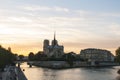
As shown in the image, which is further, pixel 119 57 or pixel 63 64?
pixel 63 64

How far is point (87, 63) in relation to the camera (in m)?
198

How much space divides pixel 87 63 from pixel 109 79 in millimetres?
119953

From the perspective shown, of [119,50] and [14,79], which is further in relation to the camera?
[119,50]

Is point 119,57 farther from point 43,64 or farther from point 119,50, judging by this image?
point 43,64

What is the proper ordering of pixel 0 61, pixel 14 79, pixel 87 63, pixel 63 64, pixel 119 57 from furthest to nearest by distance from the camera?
pixel 87 63
pixel 63 64
pixel 119 57
pixel 0 61
pixel 14 79

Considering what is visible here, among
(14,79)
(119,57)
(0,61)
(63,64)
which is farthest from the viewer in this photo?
(63,64)

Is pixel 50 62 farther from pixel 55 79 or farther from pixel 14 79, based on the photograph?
pixel 14 79

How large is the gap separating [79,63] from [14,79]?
138651mm

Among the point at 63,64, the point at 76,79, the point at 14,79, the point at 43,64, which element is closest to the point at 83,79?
the point at 76,79

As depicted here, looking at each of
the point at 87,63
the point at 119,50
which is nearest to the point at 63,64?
the point at 87,63

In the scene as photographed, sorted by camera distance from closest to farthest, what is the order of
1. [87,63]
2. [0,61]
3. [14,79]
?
[14,79]
[0,61]
[87,63]

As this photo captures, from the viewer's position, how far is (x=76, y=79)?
78.5 meters

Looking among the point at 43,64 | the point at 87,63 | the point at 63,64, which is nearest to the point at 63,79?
the point at 63,64

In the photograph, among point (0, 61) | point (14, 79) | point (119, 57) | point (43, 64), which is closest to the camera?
point (14, 79)
